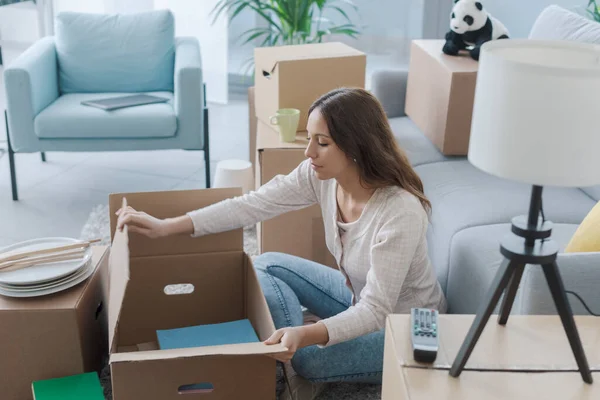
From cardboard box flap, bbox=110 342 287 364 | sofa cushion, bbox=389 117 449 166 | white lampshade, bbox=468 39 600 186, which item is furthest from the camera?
sofa cushion, bbox=389 117 449 166

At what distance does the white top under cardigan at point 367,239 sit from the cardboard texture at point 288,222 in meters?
0.45

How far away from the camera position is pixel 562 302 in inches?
46.6

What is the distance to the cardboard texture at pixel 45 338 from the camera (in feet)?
5.74

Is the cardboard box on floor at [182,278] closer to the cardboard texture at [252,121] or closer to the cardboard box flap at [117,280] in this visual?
the cardboard box flap at [117,280]

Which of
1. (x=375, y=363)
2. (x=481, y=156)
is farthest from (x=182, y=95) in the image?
(x=481, y=156)

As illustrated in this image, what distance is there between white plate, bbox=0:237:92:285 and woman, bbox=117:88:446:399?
0.56 feet

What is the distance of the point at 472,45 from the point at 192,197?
1.38 metres

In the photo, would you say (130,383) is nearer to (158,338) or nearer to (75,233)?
(158,338)

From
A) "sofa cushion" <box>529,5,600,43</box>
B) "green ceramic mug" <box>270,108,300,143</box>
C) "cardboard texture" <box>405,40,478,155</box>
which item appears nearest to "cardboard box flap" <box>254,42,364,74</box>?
"green ceramic mug" <box>270,108,300,143</box>

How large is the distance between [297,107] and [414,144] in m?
0.49

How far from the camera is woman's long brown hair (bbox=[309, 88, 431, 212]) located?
5.62ft

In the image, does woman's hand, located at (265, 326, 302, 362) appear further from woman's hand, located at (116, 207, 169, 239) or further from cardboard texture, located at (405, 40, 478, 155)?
cardboard texture, located at (405, 40, 478, 155)

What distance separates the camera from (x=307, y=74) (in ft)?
8.41

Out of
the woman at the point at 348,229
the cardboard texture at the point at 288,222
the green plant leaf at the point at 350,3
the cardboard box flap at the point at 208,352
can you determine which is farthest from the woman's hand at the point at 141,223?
the green plant leaf at the point at 350,3
